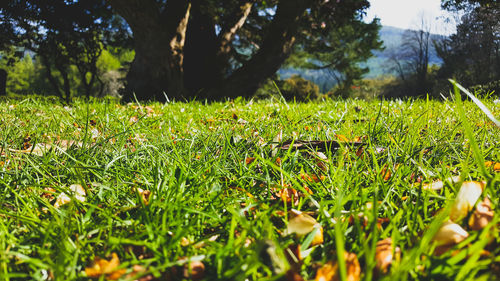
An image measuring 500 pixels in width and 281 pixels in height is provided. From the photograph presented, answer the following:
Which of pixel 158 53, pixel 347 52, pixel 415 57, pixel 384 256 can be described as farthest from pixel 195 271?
pixel 415 57

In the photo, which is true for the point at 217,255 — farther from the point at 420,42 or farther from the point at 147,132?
the point at 420,42

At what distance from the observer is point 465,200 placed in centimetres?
70

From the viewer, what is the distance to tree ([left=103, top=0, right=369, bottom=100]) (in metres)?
7.58

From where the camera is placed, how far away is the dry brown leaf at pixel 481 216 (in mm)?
662

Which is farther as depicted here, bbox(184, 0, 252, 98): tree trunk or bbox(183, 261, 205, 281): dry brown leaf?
bbox(184, 0, 252, 98): tree trunk

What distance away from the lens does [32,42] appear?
16297 millimetres

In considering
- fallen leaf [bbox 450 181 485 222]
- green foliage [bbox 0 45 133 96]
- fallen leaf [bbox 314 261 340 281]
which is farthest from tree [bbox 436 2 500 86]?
green foliage [bbox 0 45 133 96]

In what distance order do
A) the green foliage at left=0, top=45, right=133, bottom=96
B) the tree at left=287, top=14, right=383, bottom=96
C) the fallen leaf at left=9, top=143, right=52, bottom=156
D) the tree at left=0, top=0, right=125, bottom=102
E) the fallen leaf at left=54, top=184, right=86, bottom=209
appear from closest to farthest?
the fallen leaf at left=54, top=184, right=86, bottom=209 < the fallen leaf at left=9, top=143, right=52, bottom=156 < the tree at left=0, top=0, right=125, bottom=102 < the tree at left=287, top=14, right=383, bottom=96 < the green foliage at left=0, top=45, right=133, bottom=96

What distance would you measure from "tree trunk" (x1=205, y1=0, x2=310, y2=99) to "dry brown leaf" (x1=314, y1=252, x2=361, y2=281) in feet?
27.4

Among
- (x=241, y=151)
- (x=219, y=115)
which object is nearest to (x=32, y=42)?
(x=219, y=115)

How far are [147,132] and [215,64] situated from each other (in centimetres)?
926

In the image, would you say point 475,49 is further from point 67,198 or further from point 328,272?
point 67,198

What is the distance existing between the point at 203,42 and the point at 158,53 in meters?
3.25

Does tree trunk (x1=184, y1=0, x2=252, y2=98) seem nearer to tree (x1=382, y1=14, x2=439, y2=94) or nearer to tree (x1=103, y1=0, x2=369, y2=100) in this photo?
tree (x1=103, y1=0, x2=369, y2=100)
